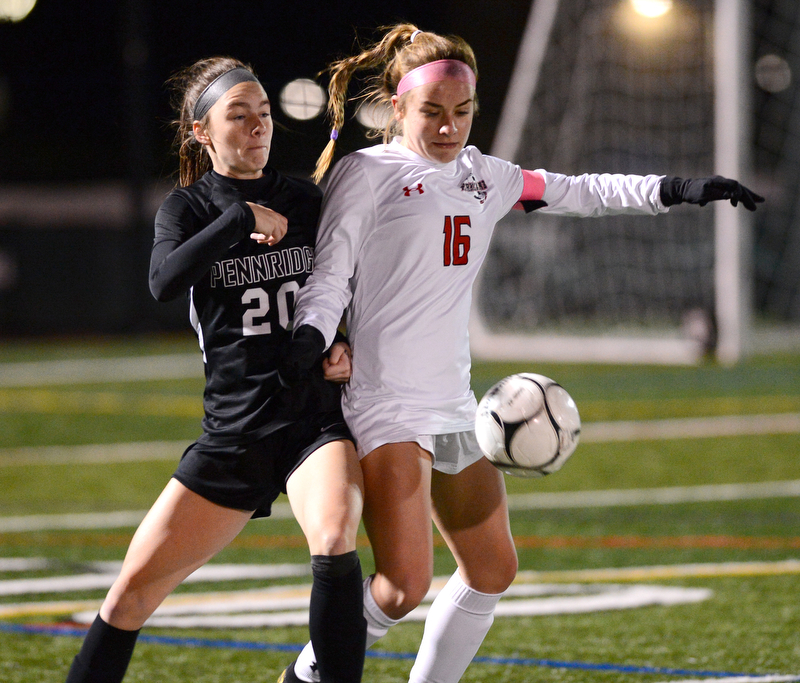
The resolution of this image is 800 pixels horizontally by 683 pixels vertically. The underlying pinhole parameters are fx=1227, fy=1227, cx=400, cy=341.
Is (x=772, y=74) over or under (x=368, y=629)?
over

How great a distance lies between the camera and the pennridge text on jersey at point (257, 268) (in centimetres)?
302

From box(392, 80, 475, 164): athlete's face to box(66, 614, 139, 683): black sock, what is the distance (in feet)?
4.68

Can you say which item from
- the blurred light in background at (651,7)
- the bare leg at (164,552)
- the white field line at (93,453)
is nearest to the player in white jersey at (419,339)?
the bare leg at (164,552)

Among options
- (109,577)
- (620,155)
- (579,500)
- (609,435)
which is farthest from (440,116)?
(620,155)

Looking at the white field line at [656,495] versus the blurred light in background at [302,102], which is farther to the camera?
the white field line at [656,495]

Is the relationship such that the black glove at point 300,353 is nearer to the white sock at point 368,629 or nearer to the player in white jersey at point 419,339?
the player in white jersey at point 419,339

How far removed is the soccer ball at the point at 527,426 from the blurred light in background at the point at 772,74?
68.2 ft

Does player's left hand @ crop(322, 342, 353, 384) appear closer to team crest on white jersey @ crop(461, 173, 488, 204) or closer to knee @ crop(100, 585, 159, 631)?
team crest on white jersey @ crop(461, 173, 488, 204)

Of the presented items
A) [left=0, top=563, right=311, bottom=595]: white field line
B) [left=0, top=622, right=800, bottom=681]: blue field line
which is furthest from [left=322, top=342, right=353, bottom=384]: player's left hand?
[left=0, top=563, right=311, bottom=595]: white field line

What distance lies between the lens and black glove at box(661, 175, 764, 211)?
331 cm

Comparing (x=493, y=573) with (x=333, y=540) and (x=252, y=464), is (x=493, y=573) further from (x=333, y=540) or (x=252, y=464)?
(x=252, y=464)

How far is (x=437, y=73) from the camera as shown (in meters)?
3.14

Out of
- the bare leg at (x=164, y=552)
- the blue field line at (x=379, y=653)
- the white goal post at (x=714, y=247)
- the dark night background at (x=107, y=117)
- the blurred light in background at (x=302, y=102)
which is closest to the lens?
the bare leg at (x=164, y=552)

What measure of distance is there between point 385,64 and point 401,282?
0.65 meters
